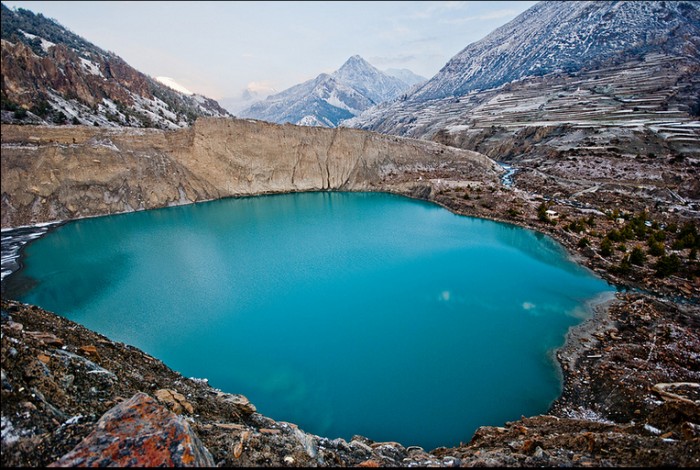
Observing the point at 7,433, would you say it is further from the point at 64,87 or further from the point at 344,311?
the point at 64,87

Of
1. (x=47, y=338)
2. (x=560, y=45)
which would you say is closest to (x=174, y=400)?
(x=47, y=338)

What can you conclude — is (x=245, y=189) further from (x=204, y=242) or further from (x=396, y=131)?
(x=396, y=131)

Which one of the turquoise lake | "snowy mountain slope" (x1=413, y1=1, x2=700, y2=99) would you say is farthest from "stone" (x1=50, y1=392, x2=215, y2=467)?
"snowy mountain slope" (x1=413, y1=1, x2=700, y2=99)

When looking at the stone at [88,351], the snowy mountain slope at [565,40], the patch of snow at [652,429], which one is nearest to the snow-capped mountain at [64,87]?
the stone at [88,351]

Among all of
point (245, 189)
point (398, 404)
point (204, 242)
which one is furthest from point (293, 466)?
point (245, 189)

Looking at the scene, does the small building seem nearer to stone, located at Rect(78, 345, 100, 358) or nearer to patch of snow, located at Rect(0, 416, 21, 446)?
stone, located at Rect(78, 345, 100, 358)
